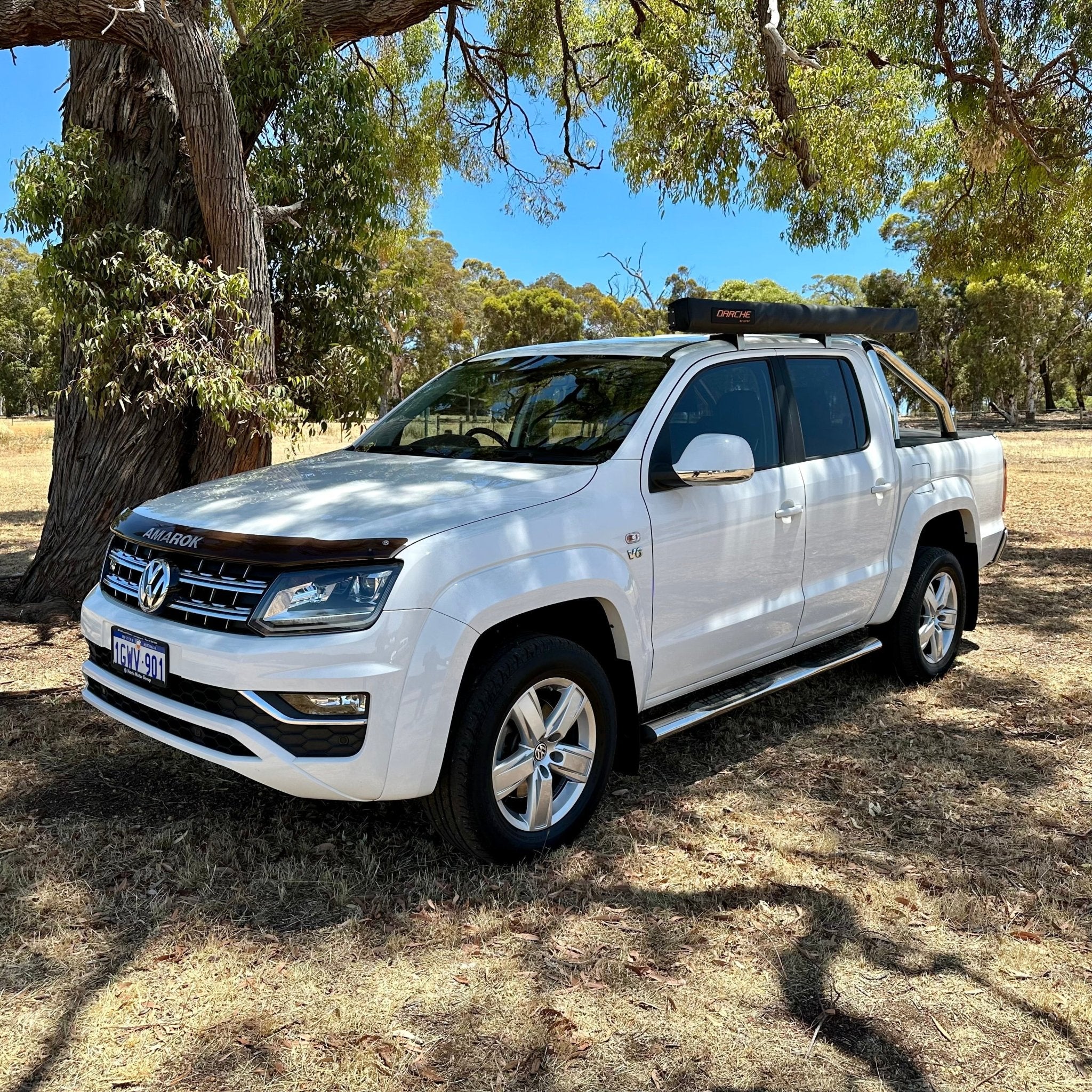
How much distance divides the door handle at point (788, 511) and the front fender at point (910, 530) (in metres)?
1.02

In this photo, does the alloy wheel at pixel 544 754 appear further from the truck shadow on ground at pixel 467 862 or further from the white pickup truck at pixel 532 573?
the truck shadow on ground at pixel 467 862

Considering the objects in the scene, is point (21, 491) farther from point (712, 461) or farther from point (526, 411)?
point (712, 461)

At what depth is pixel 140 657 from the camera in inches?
143

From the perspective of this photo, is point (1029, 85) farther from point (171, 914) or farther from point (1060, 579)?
point (171, 914)

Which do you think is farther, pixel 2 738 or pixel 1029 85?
pixel 1029 85

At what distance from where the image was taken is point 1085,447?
27.1 metres

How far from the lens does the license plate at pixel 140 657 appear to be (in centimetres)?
353

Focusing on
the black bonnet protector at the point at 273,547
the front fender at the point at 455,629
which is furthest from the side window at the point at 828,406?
the black bonnet protector at the point at 273,547

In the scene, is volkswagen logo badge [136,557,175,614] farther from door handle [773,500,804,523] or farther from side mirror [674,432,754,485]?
door handle [773,500,804,523]

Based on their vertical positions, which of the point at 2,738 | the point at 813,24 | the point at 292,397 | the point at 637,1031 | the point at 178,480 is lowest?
the point at 637,1031

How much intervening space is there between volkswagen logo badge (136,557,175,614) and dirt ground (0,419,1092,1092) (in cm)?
94

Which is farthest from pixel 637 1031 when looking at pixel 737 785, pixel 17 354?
pixel 17 354

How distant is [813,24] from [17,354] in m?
63.5

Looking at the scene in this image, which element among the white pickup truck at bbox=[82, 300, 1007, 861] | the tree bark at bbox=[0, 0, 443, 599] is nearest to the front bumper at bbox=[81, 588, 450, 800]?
the white pickup truck at bbox=[82, 300, 1007, 861]
